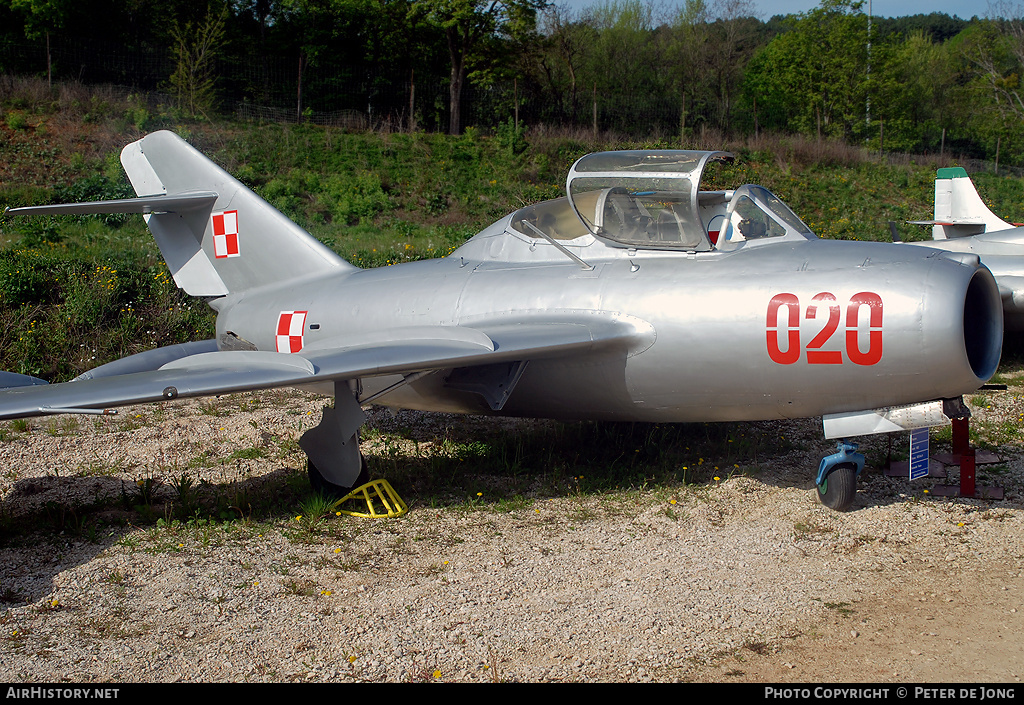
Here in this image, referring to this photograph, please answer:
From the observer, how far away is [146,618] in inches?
183

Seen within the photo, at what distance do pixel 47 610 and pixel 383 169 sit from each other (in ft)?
78.8

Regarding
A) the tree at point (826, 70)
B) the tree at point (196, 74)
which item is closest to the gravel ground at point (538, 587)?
the tree at point (196, 74)

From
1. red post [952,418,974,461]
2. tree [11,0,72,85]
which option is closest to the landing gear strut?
red post [952,418,974,461]

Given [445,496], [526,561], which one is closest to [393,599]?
[526,561]

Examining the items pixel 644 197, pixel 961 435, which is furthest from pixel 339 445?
pixel 961 435

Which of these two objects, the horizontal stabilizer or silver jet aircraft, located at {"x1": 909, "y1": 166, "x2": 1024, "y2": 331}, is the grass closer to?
the horizontal stabilizer

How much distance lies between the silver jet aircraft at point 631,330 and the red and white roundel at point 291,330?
0.02m

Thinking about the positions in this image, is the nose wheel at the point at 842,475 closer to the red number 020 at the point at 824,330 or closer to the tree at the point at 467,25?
the red number 020 at the point at 824,330

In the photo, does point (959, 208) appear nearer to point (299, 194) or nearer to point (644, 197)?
point (644, 197)

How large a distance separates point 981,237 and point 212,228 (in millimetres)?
12880

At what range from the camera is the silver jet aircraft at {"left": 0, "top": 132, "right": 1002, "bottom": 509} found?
207 inches

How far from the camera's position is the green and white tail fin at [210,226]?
8.40 metres

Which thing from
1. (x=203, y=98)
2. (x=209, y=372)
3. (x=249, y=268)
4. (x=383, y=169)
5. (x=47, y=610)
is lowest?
(x=47, y=610)

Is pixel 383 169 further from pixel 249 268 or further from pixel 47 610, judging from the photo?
pixel 47 610
